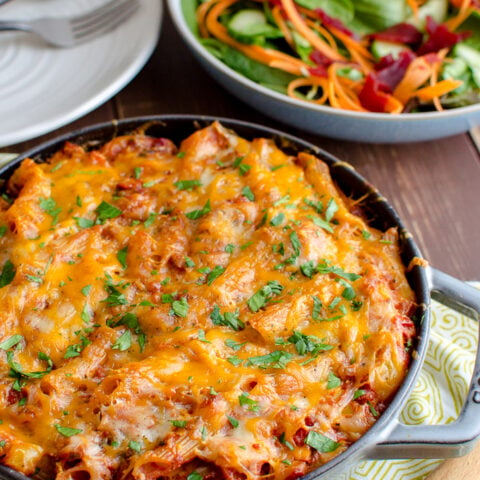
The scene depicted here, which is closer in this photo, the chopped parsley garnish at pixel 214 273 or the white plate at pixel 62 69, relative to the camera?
the chopped parsley garnish at pixel 214 273

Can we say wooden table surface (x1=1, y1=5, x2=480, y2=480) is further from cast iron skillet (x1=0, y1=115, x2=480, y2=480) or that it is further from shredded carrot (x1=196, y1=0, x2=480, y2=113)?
cast iron skillet (x1=0, y1=115, x2=480, y2=480)

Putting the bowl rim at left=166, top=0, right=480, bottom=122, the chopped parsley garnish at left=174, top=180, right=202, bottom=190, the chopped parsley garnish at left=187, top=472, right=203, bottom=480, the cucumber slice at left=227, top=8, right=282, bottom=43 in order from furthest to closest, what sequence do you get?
the cucumber slice at left=227, top=8, right=282, bottom=43 → the bowl rim at left=166, top=0, right=480, bottom=122 → the chopped parsley garnish at left=174, top=180, right=202, bottom=190 → the chopped parsley garnish at left=187, top=472, right=203, bottom=480

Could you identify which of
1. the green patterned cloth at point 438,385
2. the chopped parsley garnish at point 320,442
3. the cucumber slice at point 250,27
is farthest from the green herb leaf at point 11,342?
the cucumber slice at point 250,27

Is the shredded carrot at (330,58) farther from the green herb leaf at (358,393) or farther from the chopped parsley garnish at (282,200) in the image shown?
the green herb leaf at (358,393)

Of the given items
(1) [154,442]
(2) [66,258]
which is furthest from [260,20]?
(1) [154,442]

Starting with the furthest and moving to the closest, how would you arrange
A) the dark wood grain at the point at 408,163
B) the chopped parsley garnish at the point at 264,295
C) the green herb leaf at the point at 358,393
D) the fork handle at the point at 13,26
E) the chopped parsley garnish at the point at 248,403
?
the fork handle at the point at 13,26, the dark wood grain at the point at 408,163, the chopped parsley garnish at the point at 264,295, the green herb leaf at the point at 358,393, the chopped parsley garnish at the point at 248,403

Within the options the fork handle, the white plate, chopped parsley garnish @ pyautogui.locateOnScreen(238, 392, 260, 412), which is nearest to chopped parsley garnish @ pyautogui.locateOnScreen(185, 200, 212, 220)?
chopped parsley garnish @ pyautogui.locateOnScreen(238, 392, 260, 412)
